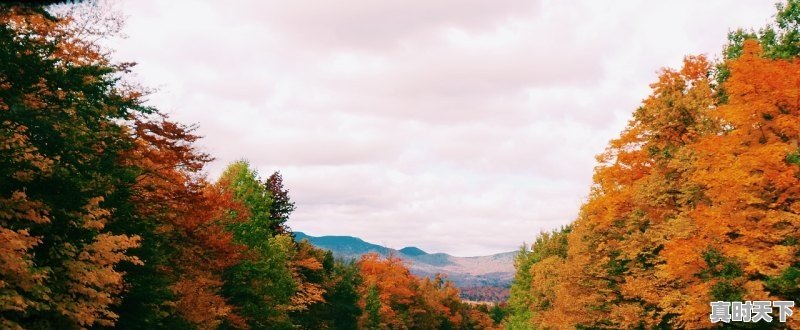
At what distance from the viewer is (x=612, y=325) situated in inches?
1603

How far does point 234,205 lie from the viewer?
3294cm

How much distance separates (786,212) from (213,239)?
24122 mm

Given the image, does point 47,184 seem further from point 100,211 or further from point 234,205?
point 234,205

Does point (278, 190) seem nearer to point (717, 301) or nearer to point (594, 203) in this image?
point (594, 203)

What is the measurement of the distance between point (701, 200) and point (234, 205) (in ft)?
75.0

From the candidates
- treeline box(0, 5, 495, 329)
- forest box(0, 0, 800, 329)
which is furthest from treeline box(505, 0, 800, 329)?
treeline box(0, 5, 495, 329)

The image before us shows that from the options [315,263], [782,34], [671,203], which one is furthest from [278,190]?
[782,34]

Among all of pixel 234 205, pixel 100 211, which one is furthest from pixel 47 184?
pixel 234 205

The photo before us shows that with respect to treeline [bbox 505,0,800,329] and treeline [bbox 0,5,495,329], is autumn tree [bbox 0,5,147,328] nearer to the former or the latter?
treeline [bbox 0,5,495,329]

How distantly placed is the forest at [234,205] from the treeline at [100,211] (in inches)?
2.9

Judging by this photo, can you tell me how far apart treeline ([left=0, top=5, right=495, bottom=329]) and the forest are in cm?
7

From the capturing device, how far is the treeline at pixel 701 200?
2070 centimetres

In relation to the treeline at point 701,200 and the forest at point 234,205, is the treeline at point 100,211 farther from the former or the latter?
the treeline at point 701,200

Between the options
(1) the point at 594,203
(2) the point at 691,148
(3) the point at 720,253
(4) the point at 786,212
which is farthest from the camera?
(1) the point at 594,203
